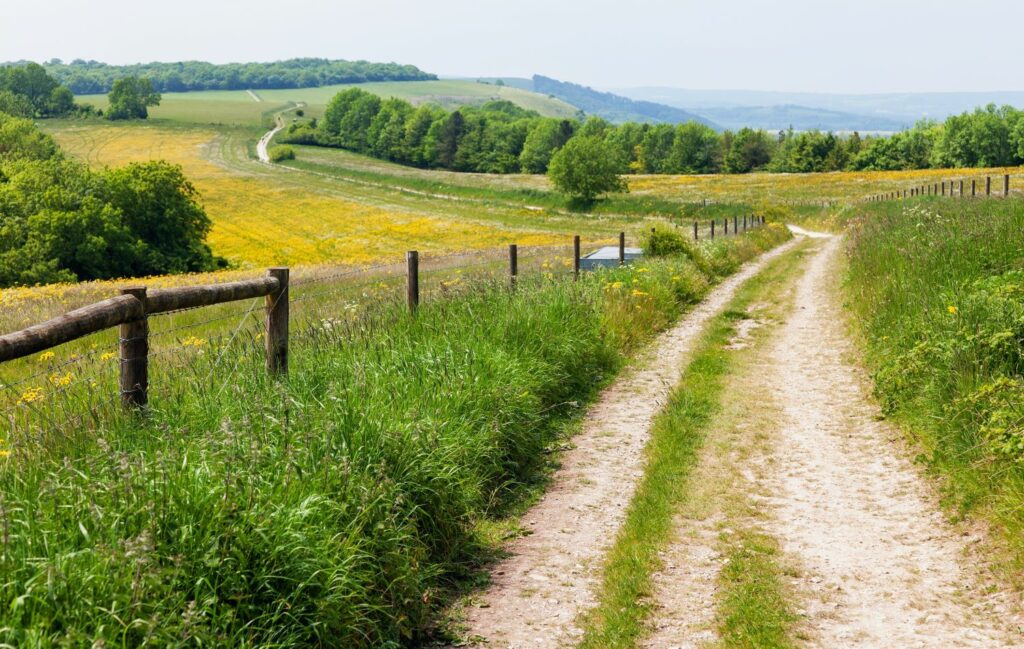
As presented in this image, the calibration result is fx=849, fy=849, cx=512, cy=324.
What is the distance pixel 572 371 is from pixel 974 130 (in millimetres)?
116175

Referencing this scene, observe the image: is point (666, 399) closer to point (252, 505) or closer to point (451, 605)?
point (451, 605)

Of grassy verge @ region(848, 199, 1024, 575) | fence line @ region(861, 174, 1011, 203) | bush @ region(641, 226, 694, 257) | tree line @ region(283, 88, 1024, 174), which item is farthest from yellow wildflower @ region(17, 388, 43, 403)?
tree line @ region(283, 88, 1024, 174)

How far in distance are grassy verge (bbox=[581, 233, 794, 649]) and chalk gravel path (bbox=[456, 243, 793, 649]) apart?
0.42 ft

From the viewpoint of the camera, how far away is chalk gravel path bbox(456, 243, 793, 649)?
4.94 meters

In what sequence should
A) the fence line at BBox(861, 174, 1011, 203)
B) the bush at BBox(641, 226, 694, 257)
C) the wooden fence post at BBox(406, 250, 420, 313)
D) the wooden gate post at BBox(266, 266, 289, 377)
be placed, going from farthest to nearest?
the fence line at BBox(861, 174, 1011, 203), the bush at BBox(641, 226, 694, 257), the wooden fence post at BBox(406, 250, 420, 313), the wooden gate post at BBox(266, 266, 289, 377)

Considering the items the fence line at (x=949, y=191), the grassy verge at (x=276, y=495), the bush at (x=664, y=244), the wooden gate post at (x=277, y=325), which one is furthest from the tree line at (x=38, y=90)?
the grassy verge at (x=276, y=495)

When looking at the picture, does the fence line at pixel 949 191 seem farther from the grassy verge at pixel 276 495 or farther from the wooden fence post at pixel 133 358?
the wooden fence post at pixel 133 358

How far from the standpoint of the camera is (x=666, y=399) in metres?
10.1

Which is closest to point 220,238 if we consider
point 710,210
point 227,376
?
point 710,210

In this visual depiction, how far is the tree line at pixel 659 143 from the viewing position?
110062 millimetres

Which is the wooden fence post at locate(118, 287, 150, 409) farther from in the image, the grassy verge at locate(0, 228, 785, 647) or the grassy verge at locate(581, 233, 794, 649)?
the grassy verge at locate(581, 233, 794, 649)

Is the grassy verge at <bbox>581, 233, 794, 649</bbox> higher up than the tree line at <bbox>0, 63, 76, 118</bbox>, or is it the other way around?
the tree line at <bbox>0, 63, 76, 118</bbox>

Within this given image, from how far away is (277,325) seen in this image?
7070 millimetres

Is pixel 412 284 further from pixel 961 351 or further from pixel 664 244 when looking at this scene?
pixel 664 244
